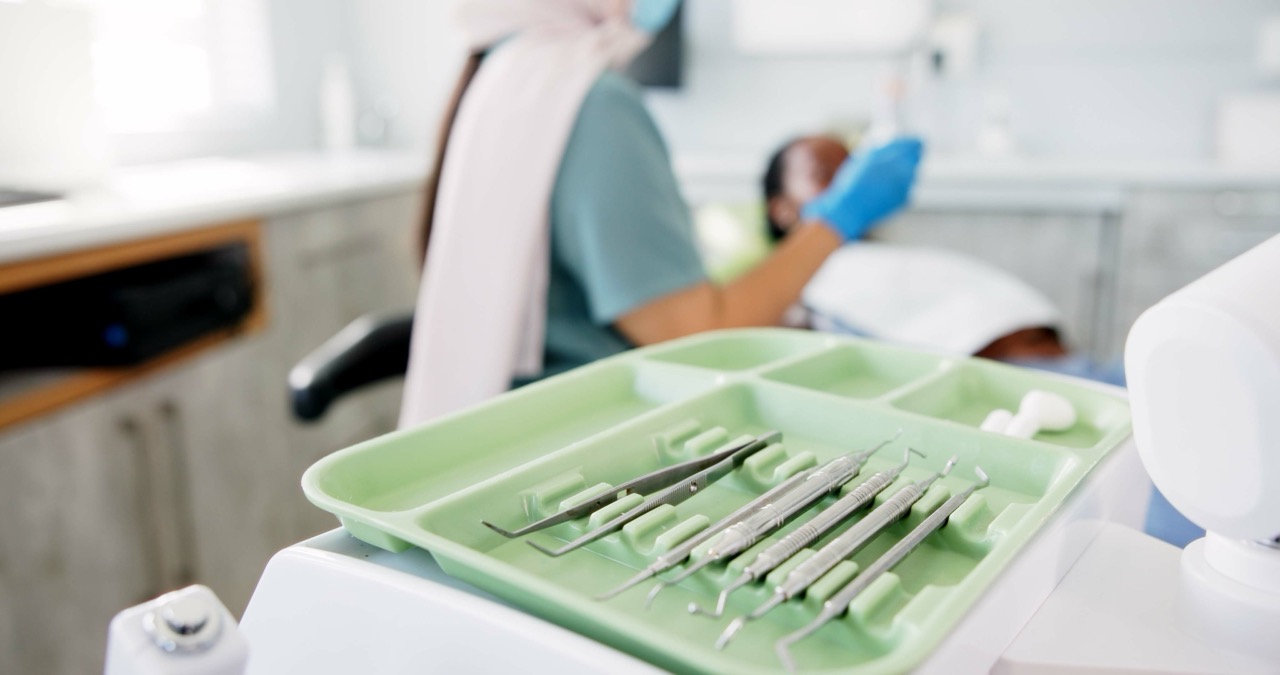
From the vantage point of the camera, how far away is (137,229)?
1441 mm

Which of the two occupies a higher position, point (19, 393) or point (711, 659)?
point (711, 659)

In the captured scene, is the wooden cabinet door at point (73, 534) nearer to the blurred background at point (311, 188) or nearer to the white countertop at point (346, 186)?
the blurred background at point (311, 188)

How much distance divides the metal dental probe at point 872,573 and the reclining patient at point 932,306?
3.51 feet

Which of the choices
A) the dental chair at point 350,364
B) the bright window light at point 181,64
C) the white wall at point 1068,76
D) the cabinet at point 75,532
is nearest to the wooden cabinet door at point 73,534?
the cabinet at point 75,532

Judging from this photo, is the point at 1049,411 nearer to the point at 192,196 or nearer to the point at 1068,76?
the point at 192,196

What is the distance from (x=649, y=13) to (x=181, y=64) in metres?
1.60

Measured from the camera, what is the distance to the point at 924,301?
5.76 ft

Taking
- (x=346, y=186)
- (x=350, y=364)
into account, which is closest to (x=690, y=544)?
(x=350, y=364)

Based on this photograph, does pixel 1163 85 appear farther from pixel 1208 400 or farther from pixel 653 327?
pixel 1208 400

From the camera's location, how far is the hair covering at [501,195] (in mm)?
1132

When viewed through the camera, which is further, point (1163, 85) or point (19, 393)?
point (1163, 85)

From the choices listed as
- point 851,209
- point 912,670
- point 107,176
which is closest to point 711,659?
point 912,670

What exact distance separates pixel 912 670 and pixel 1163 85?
8.88 feet

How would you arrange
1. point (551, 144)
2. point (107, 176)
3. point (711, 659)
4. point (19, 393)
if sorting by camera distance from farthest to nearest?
point (107, 176) → point (19, 393) → point (551, 144) → point (711, 659)
